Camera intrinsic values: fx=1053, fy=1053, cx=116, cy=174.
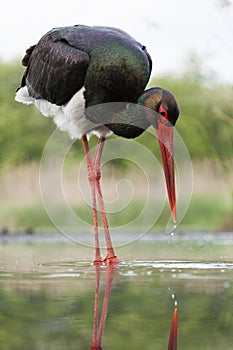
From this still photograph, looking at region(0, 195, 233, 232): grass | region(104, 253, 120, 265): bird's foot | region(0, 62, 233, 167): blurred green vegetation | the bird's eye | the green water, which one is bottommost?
region(0, 62, 233, 167): blurred green vegetation

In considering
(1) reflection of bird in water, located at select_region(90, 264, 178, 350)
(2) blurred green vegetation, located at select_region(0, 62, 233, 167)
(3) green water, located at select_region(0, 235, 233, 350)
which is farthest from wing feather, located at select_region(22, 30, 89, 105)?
(2) blurred green vegetation, located at select_region(0, 62, 233, 167)

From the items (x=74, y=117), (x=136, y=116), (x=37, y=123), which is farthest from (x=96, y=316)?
(x=37, y=123)

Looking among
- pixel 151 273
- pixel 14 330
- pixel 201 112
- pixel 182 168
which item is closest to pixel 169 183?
pixel 151 273

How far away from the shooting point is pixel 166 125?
7.61 m

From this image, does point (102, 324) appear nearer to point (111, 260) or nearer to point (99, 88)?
point (111, 260)

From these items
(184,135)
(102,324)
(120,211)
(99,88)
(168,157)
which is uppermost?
(99,88)

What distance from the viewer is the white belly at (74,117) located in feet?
27.3

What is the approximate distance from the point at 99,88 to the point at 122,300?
10.1 ft

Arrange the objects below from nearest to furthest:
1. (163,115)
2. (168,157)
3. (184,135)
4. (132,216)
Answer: (168,157) → (163,115) → (132,216) → (184,135)

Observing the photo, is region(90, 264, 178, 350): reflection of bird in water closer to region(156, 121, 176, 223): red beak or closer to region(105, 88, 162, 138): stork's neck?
region(156, 121, 176, 223): red beak

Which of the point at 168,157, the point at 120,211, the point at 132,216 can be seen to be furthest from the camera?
the point at 132,216

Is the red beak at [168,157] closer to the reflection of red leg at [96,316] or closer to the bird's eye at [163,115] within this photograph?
the bird's eye at [163,115]

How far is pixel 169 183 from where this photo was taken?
7.60m

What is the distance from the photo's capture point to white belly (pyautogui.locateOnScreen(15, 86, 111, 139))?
8.31 meters
